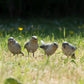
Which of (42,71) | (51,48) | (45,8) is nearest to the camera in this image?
(42,71)

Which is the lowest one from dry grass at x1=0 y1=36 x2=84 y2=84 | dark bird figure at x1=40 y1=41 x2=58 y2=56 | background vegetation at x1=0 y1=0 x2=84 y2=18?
dry grass at x1=0 y1=36 x2=84 y2=84

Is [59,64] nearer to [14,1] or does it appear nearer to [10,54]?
[10,54]

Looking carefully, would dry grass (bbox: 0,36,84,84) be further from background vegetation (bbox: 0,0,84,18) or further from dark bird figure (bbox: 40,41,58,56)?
background vegetation (bbox: 0,0,84,18)

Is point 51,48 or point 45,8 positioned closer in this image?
point 51,48

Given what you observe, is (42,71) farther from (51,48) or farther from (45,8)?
(45,8)

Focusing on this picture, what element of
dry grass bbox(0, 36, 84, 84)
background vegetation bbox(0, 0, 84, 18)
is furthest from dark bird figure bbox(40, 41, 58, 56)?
background vegetation bbox(0, 0, 84, 18)

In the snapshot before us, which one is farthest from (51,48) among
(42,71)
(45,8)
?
(45,8)

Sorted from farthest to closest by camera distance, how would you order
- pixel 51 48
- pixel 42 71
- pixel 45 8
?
pixel 45 8 → pixel 51 48 → pixel 42 71

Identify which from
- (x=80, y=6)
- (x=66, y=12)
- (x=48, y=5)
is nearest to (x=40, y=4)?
(x=48, y=5)

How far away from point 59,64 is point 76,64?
0.28 metres

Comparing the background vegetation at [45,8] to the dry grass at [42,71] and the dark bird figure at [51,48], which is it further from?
the dry grass at [42,71]

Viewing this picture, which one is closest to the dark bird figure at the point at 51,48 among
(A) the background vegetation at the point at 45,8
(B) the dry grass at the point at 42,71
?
(B) the dry grass at the point at 42,71

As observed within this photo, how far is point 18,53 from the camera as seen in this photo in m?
3.19

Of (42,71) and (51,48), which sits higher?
(51,48)
